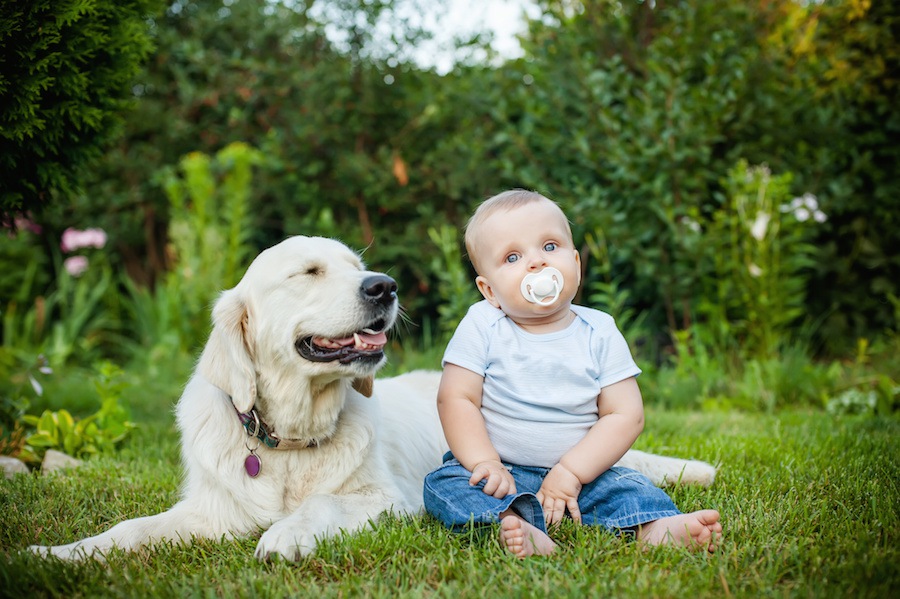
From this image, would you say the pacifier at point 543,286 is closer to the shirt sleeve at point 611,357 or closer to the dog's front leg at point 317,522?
the shirt sleeve at point 611,357

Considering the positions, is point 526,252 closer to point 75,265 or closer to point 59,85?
point 59,85

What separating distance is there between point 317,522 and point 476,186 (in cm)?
461

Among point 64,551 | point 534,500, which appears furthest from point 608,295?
point 64,551

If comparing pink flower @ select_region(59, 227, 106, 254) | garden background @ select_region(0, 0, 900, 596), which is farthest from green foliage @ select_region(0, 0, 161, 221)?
pink flower @ select_region(59, 227, 106, 254)

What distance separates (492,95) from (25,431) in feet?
13.9

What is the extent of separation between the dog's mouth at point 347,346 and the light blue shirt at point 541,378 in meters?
0.26

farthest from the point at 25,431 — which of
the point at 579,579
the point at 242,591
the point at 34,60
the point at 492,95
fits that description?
the point at 492,95

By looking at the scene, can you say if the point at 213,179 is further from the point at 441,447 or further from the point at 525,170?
the point at 441,447

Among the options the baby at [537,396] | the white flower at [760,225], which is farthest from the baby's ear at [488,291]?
the white flower at [760,225]

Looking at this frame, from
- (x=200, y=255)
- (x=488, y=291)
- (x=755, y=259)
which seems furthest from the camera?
(x=200, y=255)

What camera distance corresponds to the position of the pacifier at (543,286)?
246 cm

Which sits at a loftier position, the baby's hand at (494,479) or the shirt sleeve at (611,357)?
the shirt sleeve at (611,357)

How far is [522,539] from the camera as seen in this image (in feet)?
6.99

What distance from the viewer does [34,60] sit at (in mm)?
3121
